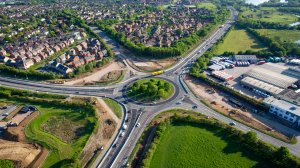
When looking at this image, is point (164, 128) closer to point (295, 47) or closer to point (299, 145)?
point (299, 145)

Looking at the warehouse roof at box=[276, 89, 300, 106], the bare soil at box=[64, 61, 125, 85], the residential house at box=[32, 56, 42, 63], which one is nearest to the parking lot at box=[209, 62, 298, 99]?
the warehouse roof at box=[276, 89, 300, 106]

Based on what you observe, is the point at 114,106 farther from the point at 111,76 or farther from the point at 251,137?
the point at 251,137

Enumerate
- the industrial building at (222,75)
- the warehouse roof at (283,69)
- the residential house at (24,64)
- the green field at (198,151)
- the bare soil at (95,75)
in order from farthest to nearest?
the residential house at (24,64)
the warehouse roof at (283,69)
the bare soil at (95,75)
the industrial building at (222,75)
the green field at (198,151)

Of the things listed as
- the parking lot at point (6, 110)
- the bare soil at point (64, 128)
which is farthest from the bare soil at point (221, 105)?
the parking lot at point (6, 110)

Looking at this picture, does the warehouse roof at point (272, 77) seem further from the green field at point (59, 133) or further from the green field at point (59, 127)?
the green field at point (59, 133)

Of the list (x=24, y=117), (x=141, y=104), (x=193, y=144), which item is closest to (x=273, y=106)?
(x=193, y=144)

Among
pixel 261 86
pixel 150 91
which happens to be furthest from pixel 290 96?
pixel 150 91

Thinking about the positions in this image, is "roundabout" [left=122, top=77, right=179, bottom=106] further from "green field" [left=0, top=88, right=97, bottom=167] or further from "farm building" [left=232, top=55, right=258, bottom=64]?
"farm building" [left=232, top=55, right=258, bottom=64]
